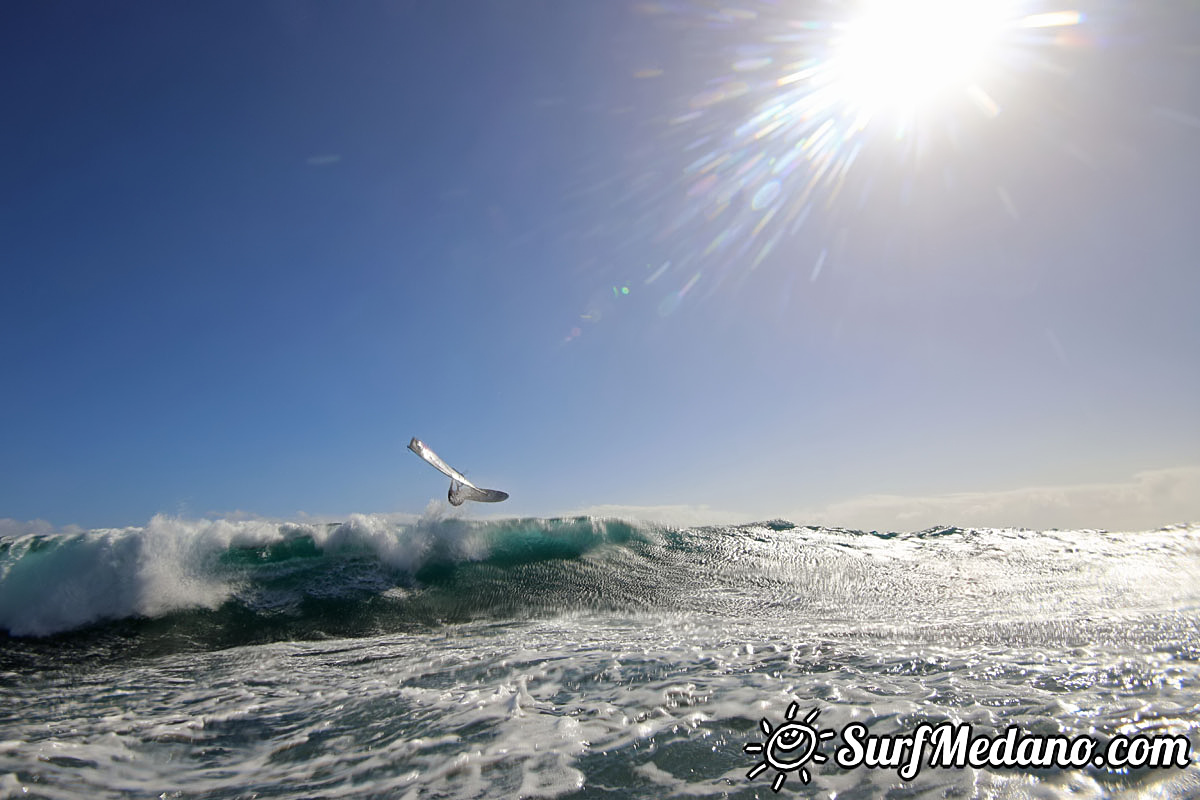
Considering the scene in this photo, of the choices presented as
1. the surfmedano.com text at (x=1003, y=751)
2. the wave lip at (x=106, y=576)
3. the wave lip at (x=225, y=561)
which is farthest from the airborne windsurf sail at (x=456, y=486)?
the surfmedano.com text at (x=1003, y=751)

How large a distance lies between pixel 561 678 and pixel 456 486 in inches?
340

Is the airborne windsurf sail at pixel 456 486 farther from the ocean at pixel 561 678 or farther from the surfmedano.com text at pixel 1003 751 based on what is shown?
the surfmedano.com text at pixel 1003 751

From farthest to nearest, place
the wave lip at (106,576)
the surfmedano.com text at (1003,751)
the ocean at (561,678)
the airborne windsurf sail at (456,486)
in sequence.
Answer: the airborne windsurf sail at (456,486) < the wave lip at (106,576) < the ocean at (561,678) < the surfmedano.com text at (1003,751)

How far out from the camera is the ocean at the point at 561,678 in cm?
316

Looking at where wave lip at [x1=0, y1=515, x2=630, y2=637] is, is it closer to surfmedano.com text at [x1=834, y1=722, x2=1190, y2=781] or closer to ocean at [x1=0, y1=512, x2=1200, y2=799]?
ocean at [x1=0, y1=512, x2=1200, y2=799]

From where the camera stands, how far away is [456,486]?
522 inches

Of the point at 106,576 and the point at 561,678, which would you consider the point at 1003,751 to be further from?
the point at 106,576

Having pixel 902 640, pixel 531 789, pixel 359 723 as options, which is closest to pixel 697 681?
pixel 531 789

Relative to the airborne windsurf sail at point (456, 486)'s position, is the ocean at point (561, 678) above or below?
below

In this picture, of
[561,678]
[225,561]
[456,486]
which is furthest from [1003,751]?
[225,561]

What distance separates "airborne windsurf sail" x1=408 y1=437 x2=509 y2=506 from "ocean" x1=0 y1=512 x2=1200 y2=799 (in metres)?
1.78

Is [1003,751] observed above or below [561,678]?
above

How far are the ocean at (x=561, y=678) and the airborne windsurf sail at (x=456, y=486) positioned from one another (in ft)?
5.84

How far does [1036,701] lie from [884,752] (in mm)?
1623
